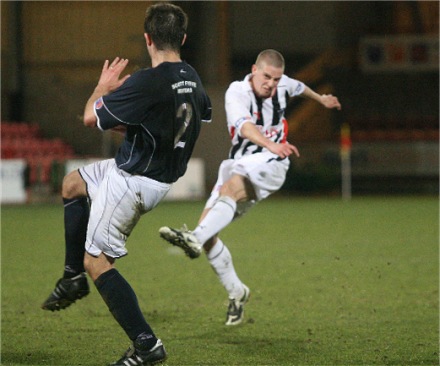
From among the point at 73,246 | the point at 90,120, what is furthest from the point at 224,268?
the point at 90,120

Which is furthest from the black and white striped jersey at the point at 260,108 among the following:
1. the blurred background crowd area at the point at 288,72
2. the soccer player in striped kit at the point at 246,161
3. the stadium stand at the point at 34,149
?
the blurred background crowd area at the point at 288,72

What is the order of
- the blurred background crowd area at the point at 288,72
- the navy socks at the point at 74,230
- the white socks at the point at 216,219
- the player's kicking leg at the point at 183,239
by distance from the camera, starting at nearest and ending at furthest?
the player's kicking leg at the point at 183,239 < the navy socks at the point at 74,230 < the white socks at the point at 216,219 < the blurred background crowd area at the point at 288,72

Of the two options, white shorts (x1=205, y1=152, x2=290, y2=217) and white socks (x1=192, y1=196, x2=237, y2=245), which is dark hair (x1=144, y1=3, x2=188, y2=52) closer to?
white socks (x1=192, y1=196, x2=237, y2=245)

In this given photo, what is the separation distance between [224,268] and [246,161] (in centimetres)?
80

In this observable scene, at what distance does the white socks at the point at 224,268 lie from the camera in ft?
20.8

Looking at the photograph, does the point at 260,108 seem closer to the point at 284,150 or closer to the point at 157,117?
the point at 284,150

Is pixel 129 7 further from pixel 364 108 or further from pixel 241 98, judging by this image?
pixel 241 98

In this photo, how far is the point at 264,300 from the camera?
716 centimetres

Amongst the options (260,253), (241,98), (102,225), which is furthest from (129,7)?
(102,225)

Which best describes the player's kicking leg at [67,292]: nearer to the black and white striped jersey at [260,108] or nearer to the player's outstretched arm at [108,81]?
the player's outstretched arm at [108,81]

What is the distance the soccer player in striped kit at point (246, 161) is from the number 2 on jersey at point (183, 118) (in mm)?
1241

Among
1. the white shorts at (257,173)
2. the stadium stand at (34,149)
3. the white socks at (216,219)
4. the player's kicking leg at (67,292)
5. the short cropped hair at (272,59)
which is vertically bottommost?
the stadium stand at (34,149)

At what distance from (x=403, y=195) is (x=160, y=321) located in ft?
54.1

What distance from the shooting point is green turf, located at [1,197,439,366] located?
5.20 metres
